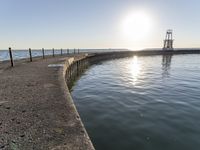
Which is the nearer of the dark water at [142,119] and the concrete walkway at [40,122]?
the concrete walkway at [40,122]

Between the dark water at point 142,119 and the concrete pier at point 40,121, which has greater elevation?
the concrete pier at point 40,121

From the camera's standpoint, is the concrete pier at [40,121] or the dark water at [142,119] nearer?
the concrete pier at [40,121]

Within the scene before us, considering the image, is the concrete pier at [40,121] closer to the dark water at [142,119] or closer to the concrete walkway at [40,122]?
the concrete walkway at [40,122]

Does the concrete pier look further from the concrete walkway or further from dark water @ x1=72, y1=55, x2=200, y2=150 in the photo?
dark water @ x1=72, y1=55, x2=200, y2=150

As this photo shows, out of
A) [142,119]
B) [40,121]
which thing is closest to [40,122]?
[40,121]

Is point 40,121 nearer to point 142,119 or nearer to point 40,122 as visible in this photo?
point 40,122

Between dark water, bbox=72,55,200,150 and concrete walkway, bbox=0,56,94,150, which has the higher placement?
concrete walkway, bbox=0,56,94,150

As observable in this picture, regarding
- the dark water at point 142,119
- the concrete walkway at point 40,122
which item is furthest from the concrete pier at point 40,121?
the dark water at point 142,119

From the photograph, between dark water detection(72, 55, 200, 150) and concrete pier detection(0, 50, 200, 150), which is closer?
concrete pier detection(0, 50, 200, 150)

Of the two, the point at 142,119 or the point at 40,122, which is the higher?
the point at 40,122

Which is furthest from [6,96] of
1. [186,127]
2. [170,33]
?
[170,33]

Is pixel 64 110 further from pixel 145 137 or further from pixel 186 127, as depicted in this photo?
pixel 186 127

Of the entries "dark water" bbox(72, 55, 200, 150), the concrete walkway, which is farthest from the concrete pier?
"dark water" bbox(72, 55, 200, 150)

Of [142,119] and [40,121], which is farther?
[142,119]
